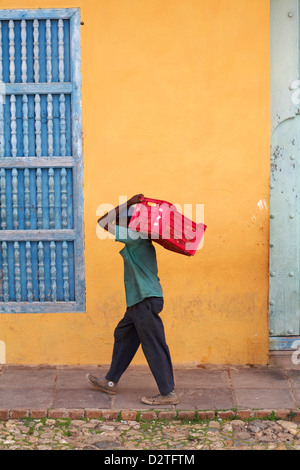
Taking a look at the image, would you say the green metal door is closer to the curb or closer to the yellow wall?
the yellow wall

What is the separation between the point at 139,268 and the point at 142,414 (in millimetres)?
1078

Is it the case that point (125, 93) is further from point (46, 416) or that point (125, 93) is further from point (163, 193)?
point (46, 416)

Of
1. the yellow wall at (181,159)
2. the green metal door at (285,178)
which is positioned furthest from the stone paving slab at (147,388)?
the green metal door at (285,178)

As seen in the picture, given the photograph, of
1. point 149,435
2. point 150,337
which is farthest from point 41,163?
point 149,435

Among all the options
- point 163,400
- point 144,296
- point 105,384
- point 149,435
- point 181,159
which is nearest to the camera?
point 149,435

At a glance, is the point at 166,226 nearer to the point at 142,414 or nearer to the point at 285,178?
the point at 142,414

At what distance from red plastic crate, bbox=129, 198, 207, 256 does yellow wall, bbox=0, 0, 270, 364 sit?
977 mm

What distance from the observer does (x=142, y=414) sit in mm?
5727

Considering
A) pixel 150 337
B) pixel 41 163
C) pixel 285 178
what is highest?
pixel 41 163

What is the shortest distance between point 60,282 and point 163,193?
1185 millimetres

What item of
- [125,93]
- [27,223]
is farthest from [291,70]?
[27,223]

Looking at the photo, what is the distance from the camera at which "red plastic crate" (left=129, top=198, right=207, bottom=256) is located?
5508 mm

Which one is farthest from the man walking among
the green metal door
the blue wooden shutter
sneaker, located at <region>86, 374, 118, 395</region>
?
the green metal door

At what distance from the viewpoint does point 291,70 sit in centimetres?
668
